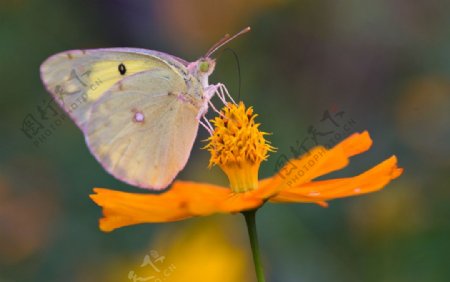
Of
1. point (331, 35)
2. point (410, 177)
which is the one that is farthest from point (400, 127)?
point (331, 35)

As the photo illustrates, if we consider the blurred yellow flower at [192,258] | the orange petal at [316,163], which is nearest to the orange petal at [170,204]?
the orange petal at [316,163]

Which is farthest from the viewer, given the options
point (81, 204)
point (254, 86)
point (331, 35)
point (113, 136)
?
point (331, 35)

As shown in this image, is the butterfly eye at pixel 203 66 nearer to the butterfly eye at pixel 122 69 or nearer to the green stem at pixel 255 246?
the butterfly eye at pixel 122 69

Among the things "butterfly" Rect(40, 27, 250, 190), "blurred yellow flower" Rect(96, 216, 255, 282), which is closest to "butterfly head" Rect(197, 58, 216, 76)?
"butterfly" Rect(40, 27, 250, 190)

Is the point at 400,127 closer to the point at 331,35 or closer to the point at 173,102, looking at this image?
the point at 331,35

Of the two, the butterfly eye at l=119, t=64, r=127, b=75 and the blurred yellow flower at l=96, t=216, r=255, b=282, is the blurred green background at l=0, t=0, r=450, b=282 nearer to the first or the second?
the blurred yellow flower at l=96, t=216, r=255, b=282

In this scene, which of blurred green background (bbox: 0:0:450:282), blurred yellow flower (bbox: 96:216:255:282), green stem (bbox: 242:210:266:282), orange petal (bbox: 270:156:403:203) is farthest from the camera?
blurred green background (bbox: 0:0:450:282)

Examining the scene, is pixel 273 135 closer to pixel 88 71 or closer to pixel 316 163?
pixel 88 71
